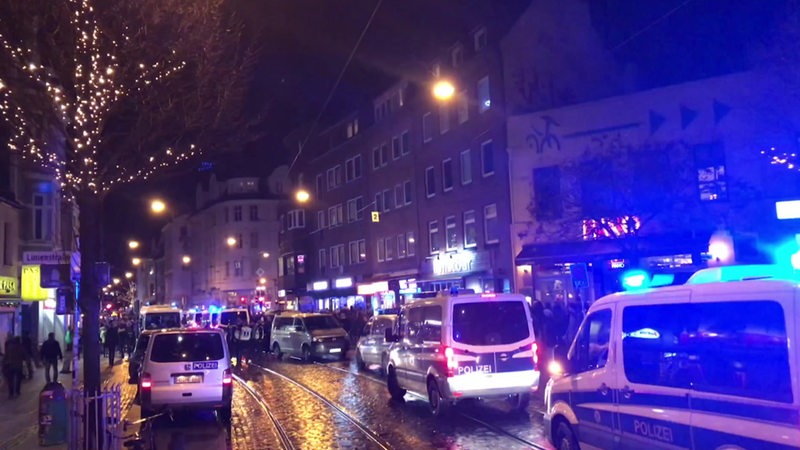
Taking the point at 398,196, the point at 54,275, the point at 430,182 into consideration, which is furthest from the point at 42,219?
the point at 54,275

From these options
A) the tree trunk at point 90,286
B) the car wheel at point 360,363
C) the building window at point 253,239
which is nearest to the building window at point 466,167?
the car wheel at point 360,363

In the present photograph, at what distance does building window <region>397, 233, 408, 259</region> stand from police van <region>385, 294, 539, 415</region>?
2614cm

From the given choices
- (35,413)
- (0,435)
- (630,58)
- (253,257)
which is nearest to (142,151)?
(0,435)

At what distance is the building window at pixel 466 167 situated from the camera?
3209 centimetres

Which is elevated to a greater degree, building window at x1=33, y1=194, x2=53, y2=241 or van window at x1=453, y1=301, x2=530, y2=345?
building window at x1=33, y1=194, x2=53, y2=241

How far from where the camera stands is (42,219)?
3045cm

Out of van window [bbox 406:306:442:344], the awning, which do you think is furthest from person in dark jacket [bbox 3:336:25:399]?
the awning

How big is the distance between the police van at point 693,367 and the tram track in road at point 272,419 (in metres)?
4.78

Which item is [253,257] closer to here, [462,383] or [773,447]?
[462,383]

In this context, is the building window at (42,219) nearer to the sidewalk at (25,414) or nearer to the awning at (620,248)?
the sidewalk at (25,414)

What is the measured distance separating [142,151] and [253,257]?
206 ft

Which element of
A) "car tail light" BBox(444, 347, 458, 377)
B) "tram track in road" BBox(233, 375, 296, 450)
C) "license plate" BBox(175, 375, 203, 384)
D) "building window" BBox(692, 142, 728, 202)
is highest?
"building window" BBox(692, 142, 728, 202)

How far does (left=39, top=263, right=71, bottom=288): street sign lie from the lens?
1218cm

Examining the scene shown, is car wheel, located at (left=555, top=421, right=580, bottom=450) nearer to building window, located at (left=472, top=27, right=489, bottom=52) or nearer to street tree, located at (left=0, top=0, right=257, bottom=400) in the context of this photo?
street tree, located at (left=0, top=0, right=257, bottom=400)
